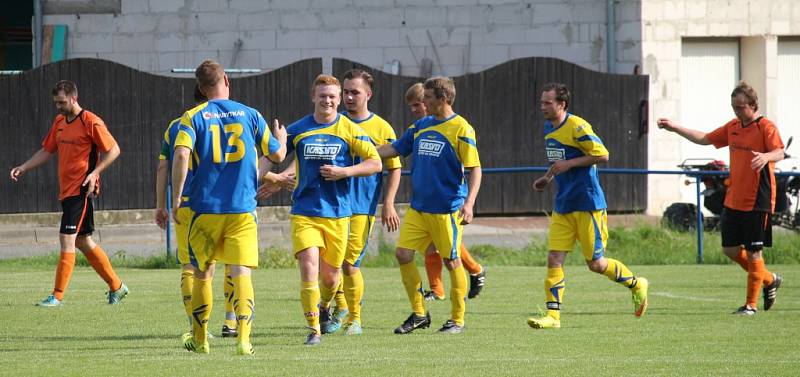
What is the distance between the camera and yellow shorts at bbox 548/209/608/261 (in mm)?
10750

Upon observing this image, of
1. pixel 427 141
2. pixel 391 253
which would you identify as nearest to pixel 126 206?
pixel 391 253

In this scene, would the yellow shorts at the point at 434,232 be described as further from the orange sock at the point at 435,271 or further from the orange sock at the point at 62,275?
the orange sock at the point at 62,275

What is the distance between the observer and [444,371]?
786 centimetres

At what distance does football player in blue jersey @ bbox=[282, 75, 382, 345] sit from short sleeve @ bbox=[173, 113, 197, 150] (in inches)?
51.2

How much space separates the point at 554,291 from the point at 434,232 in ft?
3.90

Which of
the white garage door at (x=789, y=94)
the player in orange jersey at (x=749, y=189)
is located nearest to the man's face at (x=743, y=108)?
the player in orange jersey at (x=749, y=189)

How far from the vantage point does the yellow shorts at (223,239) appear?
836cm

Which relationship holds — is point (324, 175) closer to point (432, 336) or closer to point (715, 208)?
point (432, 336)

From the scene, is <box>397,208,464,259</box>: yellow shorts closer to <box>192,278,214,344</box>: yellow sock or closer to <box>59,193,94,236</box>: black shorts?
<box>192,278,214,344</box>: yellow sock

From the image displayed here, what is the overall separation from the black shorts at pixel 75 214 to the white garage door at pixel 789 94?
15.8 meters

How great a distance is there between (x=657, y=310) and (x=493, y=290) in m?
2.42

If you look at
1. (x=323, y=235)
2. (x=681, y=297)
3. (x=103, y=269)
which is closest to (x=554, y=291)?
(x=323, y=235)

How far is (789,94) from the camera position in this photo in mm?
24938

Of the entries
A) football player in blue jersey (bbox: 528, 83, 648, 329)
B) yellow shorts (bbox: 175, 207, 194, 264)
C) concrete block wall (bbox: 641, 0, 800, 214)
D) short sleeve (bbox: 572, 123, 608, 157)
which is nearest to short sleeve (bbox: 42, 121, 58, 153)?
yellow shorts (bbox: 175, 207, 194, 264)
